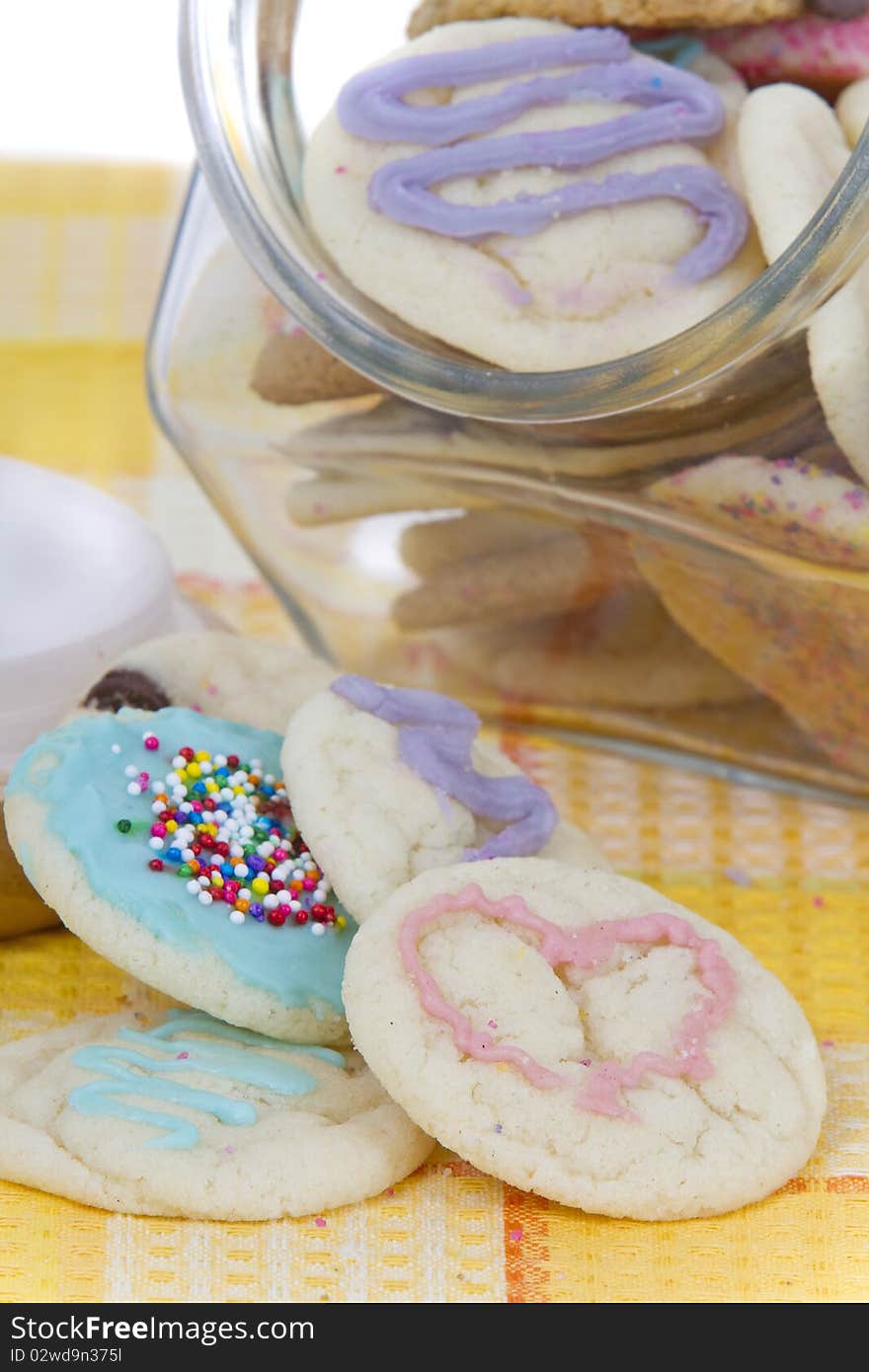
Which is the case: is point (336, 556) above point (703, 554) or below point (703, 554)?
below

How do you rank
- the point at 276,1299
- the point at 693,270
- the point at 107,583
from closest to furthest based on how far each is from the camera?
the point at 276,1299, the point at 693,270, the point at 107,583

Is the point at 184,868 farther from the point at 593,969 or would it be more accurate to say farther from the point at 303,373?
the point at 303,373

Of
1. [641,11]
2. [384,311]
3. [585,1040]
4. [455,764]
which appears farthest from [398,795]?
[641,11]

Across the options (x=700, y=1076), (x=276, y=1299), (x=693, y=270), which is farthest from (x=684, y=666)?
(x=276, y=1299)

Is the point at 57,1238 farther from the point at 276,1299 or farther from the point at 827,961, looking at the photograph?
the point at 827,961

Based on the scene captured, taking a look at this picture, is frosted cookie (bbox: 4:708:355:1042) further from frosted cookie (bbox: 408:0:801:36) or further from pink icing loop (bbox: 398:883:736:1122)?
frosted cookie (bbox: 408:0:801:36)

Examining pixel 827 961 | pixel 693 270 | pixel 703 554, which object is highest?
pixel 693 270

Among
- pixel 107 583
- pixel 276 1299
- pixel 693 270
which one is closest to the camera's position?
pixel 276 1299
